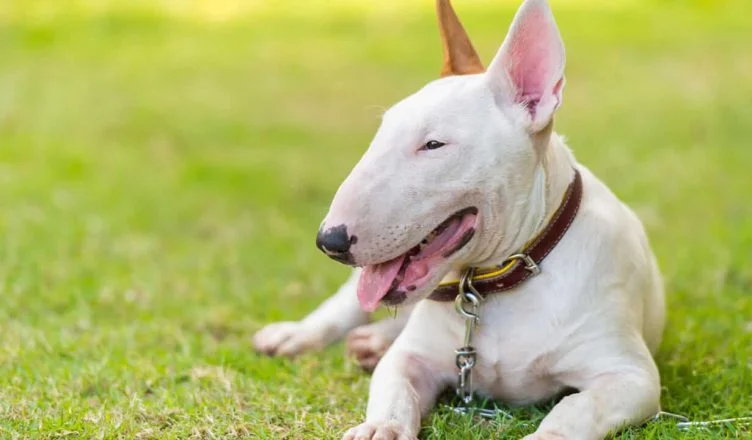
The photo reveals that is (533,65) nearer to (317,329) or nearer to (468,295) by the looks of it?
(468,295)

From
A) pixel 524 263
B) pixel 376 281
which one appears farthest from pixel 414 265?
pixel 524 263

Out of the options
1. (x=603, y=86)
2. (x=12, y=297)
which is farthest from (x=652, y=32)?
(x=12, y=297)

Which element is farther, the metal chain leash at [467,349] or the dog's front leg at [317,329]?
the dog's front leg at [317,329]

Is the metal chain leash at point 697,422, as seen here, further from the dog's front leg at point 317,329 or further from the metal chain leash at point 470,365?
the dog's front leg at point 317,329

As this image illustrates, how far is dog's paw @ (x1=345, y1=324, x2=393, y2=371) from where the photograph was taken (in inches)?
185

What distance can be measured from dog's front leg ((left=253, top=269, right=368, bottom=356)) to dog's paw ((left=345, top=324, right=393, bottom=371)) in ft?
1.02

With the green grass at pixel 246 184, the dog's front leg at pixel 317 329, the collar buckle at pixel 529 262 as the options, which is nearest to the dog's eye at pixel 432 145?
the collar buckle at pixel 529 262

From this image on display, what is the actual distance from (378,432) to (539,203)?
91cm

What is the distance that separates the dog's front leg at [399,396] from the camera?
3.60m

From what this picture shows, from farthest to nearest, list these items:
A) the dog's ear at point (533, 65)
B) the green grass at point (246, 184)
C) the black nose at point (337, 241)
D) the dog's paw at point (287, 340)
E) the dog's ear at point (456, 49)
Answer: the dog's paw at point (287, 340), the green grass at point (246, 184), the dog's ear at point (456, 49), the dog's ear at point (533, 65), the black nose at point (337, 241)

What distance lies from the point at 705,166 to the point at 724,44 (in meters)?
4.25

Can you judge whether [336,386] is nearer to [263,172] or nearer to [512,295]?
[512,295]

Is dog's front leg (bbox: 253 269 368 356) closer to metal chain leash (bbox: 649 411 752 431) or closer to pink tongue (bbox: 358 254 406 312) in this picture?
pink tongue (bbox: 358 254 406 312)

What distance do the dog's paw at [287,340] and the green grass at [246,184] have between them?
0.08 meters
